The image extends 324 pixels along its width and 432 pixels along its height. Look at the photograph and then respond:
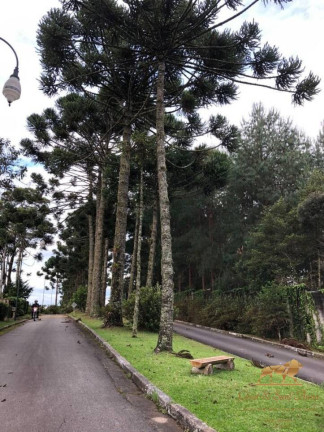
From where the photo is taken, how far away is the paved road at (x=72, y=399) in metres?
4.07

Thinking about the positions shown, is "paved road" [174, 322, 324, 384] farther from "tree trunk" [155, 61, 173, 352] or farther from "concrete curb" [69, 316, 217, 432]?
"concrete curb" [69, 316, 217, 432]

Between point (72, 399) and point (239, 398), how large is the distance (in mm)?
2408

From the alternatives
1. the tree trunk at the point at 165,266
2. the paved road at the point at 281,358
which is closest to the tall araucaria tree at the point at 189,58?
the tree trunk at the point at 165,266

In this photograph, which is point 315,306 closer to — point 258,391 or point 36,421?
point 258,391

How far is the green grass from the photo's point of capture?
384 centimetres

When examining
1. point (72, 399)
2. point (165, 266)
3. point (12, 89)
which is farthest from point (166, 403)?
point (12, 89)

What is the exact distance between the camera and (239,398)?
480 cm

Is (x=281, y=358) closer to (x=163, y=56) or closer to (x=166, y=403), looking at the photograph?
(x=166, y=403)

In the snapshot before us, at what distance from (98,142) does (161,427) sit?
733 inches

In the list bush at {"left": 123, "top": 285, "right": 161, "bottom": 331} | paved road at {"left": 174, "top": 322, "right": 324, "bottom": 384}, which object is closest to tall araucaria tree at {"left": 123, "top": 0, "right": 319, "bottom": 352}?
paved road at {"left": 174, "top": 322, "right": 324, "bottom": 384}

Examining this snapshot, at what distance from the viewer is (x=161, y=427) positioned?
406 cm

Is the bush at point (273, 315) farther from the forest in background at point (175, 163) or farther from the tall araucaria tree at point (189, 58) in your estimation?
the tall araucaria tree at point (189, 58)

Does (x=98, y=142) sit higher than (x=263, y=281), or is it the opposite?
(x=98, y=142)

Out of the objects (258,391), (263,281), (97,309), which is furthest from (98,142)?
(258,391)
